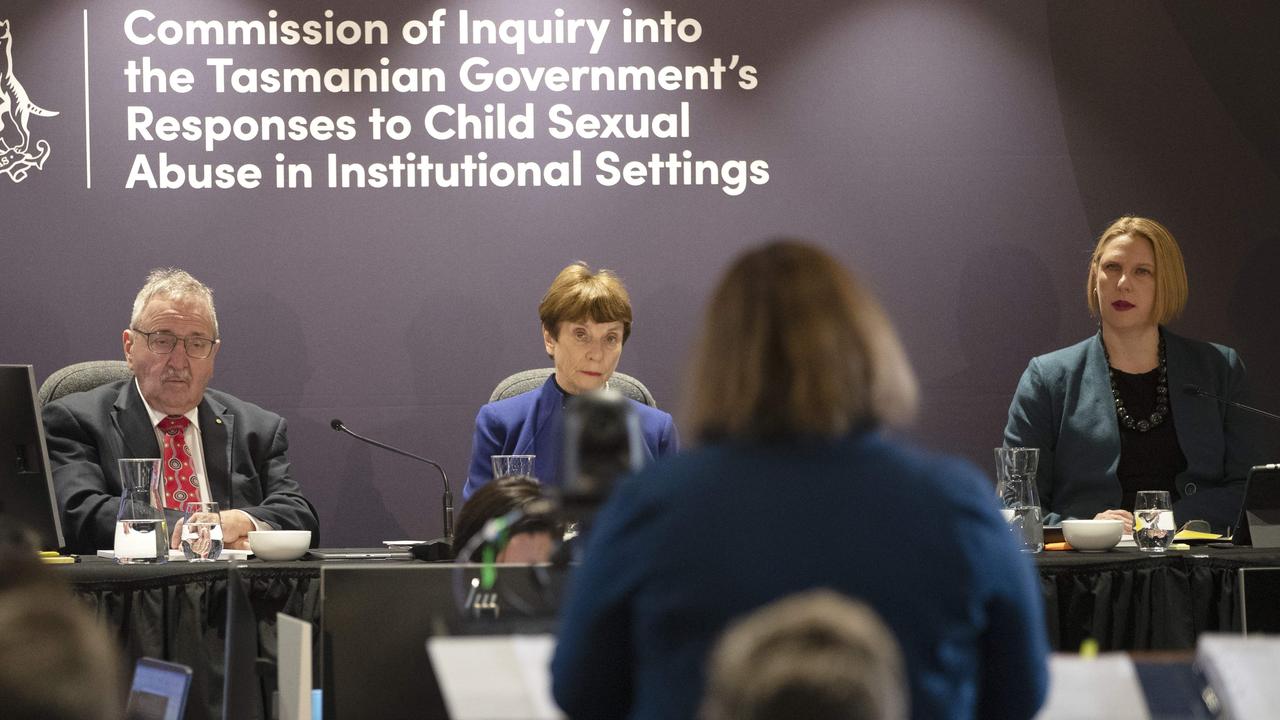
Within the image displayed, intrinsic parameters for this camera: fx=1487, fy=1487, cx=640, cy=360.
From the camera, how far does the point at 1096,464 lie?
14.9 ft

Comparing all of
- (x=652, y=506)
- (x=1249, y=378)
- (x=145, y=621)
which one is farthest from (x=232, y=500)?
(x=1249, y=378)

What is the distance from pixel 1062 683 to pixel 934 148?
4.16m

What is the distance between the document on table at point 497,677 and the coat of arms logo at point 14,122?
4410mm

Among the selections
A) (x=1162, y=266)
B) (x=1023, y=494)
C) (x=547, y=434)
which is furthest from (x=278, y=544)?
(x=1162, y=266)

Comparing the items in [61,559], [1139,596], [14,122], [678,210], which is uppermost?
[14,122]

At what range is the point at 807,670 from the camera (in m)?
1.09

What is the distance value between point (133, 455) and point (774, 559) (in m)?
3.27

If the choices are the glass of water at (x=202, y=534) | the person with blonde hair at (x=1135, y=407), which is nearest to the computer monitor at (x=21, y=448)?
the glass of water at (x=202, y=534)

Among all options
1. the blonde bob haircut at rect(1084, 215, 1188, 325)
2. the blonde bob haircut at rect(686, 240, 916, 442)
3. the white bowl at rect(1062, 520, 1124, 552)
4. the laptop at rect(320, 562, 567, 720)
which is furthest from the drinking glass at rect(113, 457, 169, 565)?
the blonde bob haircut at rect(1084, 215, 1188, 325)

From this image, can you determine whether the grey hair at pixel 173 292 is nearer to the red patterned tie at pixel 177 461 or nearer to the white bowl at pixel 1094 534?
the red patterned tie at pixel 177 461

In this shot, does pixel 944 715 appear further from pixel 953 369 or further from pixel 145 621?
pixel 953 369

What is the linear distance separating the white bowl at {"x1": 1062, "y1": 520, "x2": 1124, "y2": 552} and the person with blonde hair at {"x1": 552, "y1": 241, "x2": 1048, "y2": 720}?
2.17 meters

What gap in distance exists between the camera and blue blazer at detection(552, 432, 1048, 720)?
1.41m

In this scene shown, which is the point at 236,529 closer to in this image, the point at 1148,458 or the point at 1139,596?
the point at 1139,596
